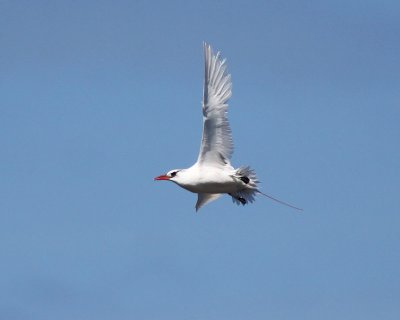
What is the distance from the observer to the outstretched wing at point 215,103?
7850 centimetres

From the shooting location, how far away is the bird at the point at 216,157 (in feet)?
258

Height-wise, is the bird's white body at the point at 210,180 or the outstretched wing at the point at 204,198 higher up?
the outstretched wing at the point at 204,198

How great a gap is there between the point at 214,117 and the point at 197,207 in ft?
17.4

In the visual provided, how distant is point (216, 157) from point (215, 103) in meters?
2.14

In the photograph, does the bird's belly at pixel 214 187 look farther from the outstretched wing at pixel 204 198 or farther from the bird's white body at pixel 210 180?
the outstretched wing at pixel 204 198

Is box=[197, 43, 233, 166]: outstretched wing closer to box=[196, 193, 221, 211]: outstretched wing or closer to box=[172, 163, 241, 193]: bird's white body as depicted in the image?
box=[172, 163, 241, 193]: bird's white body

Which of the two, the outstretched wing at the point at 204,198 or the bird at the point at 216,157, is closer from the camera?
the bird at the point at 216,157

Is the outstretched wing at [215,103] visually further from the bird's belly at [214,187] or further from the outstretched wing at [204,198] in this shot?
the outstretched wing at [204,198]

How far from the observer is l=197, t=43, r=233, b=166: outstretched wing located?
78.5 meters

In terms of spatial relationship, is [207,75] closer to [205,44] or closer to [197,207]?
[205,44]

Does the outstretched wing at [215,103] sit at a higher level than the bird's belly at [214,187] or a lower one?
higher

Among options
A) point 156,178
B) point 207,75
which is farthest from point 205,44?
point 156,178

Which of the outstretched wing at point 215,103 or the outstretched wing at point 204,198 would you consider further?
the outstretched wing at point 204,198

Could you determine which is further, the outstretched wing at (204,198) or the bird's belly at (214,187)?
the outstretched wing at (204,198)
